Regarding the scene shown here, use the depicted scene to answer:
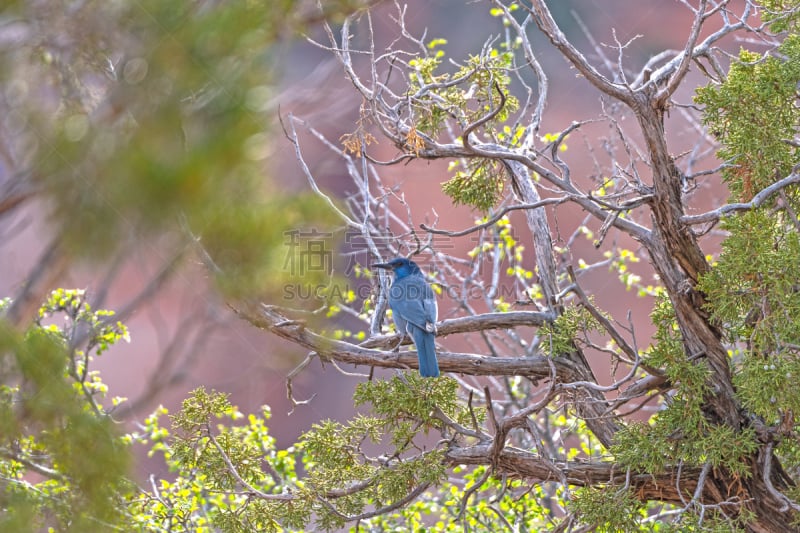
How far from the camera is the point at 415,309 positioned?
4.46m

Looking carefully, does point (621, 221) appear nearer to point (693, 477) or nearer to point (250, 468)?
point (693, 477)

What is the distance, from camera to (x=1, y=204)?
1709 mm

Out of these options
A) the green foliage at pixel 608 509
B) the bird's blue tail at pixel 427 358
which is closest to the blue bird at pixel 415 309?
the bird's blue tail at pixel 427 358

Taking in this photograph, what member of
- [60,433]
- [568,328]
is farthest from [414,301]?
[60,433]

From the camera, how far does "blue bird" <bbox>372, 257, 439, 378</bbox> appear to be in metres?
4.07

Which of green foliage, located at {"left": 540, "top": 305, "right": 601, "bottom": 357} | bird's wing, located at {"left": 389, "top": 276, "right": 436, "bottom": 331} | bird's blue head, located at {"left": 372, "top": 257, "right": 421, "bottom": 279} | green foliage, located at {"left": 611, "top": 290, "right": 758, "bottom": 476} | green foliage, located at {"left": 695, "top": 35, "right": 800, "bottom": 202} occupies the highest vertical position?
bird's blue head, located at {"left": 372, "top": 257, "right": 421, "bottom": 279}

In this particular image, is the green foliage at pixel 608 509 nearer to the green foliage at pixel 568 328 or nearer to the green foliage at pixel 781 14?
the green foliage at pixel 568 328

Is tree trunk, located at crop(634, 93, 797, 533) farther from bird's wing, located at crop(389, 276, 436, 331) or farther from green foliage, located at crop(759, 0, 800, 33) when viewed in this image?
bird's wing, located at crop(389, 276, 436, 331)

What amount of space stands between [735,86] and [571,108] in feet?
16.1

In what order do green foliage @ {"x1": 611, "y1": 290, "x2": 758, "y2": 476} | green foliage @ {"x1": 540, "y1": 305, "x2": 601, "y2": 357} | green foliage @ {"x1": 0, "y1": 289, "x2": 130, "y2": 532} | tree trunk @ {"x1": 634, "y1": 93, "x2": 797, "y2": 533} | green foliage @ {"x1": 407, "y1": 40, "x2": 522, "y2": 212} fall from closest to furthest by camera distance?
green foliage @ {"x1": 0, "y1": 289, "x2": 130, "y2": 532}
green foliage @ {"x1": 611, "y1": 290, "x2": 758, "y2": 476}
tree trunk @ {"x1": 634, "y1": 93, "x2": 797, "y2": 533}
green foliage @ {"x1": 540, "y1": 305, "x2": 601, "y2": 357}
green foliage @ {"x1": 407, "y1": 40, "x2": 522, "y2": 212}

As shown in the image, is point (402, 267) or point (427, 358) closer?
point (427, 358)

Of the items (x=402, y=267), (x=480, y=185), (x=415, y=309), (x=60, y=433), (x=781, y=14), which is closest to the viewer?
(x=60, y=433)

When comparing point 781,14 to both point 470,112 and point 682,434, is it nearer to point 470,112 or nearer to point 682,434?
point 470,112

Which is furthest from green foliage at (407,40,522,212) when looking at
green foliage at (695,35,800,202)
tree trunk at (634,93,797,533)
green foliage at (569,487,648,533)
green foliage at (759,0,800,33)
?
green foliage at (569,487,648,533)
